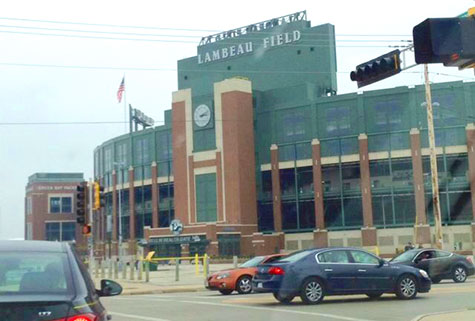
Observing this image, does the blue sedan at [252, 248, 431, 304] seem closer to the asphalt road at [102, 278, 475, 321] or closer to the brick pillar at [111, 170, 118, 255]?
the asphalt road at [102, 278, 475, 321]

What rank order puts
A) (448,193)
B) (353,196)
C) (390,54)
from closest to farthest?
(390,54)
(448,193)
(353,196)

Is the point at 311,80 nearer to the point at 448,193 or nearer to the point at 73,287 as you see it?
the point at 448,193

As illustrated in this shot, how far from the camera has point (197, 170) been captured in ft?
Result: 251

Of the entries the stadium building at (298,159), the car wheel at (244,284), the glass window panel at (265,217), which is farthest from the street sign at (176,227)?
the car wheel at (244,284)

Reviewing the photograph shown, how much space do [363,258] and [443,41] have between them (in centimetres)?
932

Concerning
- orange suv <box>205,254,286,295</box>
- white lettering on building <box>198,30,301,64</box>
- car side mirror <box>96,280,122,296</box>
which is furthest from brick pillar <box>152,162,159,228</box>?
car side mirror <box>96,280,122,296</box>

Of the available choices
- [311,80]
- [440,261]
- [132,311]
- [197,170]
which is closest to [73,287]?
[132,311]

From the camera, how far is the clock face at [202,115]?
249ft

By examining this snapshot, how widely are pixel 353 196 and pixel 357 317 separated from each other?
57715 mm

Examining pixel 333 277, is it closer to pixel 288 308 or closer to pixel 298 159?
pixel 288 308

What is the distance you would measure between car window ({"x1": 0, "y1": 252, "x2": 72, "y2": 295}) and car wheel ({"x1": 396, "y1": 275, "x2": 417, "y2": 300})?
12663 mm

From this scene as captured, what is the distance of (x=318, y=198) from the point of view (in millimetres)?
72125

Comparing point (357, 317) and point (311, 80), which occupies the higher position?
point (311, 80)

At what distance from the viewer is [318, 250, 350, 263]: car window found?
57.5ft
